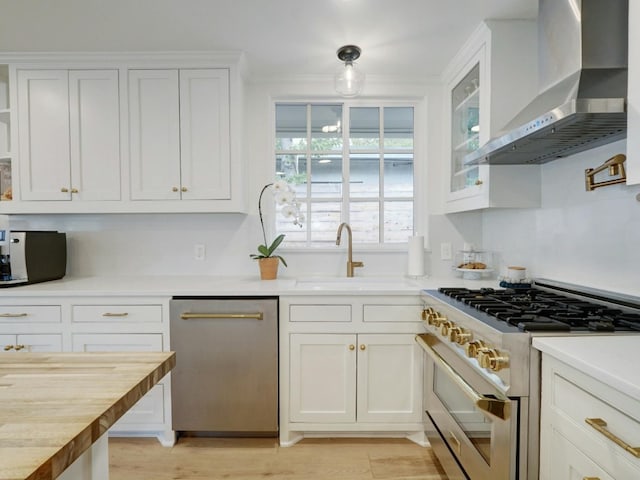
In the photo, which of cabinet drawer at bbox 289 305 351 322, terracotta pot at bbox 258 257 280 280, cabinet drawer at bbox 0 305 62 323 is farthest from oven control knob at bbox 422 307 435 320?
cabinet drawer at bbox 0 305 62 323

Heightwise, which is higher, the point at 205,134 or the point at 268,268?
the point at 205,134

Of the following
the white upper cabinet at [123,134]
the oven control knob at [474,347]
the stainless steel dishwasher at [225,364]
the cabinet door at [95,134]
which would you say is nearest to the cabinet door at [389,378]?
the stainless steel dishwasher at [225,364]

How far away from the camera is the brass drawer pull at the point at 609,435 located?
748mm

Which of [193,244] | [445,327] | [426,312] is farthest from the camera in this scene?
[193,244]

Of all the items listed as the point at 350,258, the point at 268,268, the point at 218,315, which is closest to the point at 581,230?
the point at 350,258

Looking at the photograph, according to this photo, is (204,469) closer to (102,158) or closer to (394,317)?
(394,317)

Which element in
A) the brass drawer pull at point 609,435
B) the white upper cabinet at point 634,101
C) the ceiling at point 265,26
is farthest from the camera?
the ceiling at point 265,26

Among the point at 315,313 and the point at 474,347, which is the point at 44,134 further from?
the point at 474,347

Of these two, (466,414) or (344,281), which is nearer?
(466,414)

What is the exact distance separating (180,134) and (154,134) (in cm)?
17

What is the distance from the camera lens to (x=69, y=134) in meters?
2.24

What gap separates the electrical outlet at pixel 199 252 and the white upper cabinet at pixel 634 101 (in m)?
2.34

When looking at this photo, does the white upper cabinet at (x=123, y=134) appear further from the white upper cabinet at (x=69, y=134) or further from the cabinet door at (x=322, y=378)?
the cabinet door at (x=322, y=378)

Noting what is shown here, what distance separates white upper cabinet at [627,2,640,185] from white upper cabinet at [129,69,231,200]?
6.32ft
